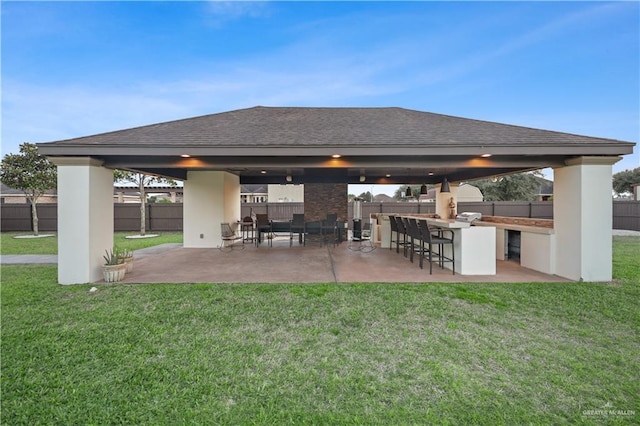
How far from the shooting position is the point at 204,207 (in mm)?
10266

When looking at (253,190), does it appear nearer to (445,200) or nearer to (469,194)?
(469,194)

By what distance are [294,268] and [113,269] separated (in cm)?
361

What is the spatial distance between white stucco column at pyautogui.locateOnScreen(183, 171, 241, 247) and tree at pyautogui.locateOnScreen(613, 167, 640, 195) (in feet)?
129

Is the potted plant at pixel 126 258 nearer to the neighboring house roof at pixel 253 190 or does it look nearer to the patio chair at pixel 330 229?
the patio chair at pixel 330 229

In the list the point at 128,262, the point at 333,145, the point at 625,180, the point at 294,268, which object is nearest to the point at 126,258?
the point at 128,262

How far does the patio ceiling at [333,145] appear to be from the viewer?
17.9ft

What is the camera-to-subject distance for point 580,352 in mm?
2947

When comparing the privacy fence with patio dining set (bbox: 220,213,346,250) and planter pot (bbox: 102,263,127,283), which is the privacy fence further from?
planter pot (bbox: 102,263,127,283)

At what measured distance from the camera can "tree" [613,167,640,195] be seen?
28.6m

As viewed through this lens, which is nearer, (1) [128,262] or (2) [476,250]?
(2) [476,250]

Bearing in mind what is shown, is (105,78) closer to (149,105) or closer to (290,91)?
(149,105)

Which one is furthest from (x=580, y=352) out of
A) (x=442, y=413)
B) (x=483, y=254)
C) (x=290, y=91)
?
(x=290, y=91)

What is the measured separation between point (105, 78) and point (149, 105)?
8.66ft

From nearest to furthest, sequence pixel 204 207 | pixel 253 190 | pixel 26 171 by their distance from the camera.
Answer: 1. pixel 204 207
2. pixel 26 171
3. pixel 253 190
